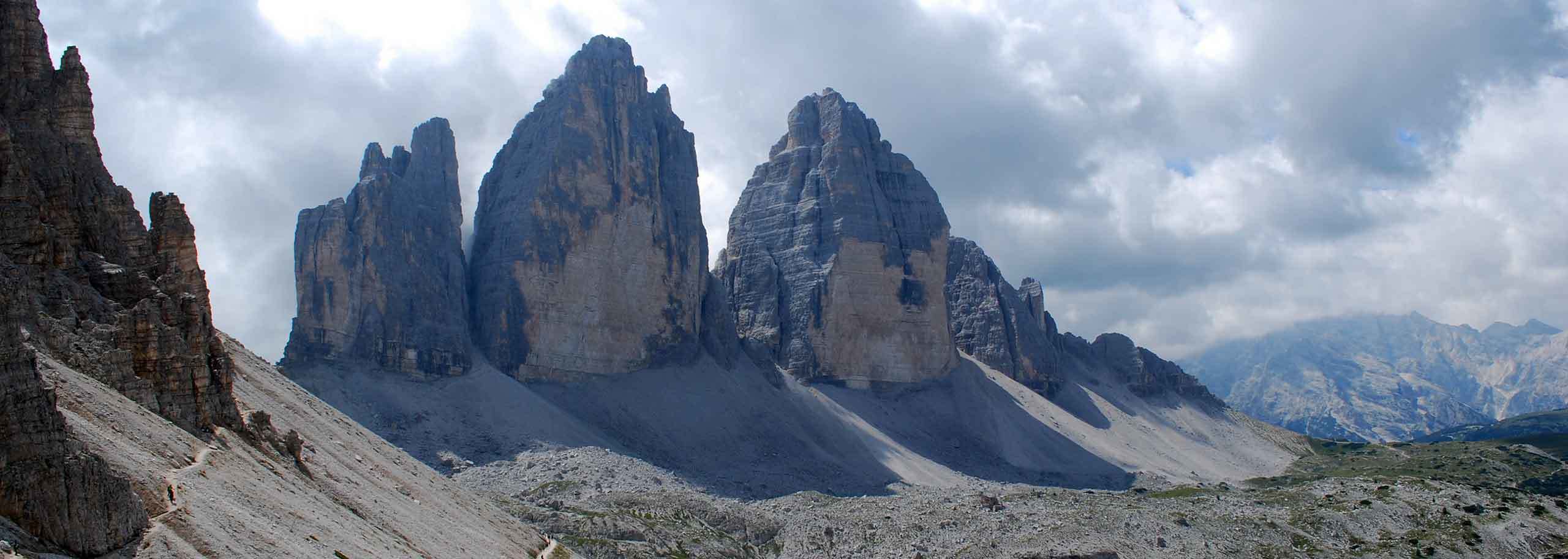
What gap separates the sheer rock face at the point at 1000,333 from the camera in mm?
187375

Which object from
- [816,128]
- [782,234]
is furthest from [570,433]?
[816,128]

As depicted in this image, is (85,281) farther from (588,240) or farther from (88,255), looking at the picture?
(588,240)

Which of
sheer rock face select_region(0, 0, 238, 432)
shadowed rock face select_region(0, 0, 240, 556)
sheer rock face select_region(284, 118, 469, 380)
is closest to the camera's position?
shadowed rock face select_region(0, 0, 240, 556)

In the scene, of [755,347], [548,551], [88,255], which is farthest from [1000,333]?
[88,255]

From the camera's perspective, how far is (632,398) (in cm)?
12850

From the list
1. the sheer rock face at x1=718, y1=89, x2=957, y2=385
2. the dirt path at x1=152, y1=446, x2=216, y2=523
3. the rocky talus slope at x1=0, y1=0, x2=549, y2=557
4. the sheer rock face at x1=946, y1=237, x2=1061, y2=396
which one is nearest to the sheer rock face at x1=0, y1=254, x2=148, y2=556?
the rocky talus slope at x1=0, y1=0, x2=549, y2=557

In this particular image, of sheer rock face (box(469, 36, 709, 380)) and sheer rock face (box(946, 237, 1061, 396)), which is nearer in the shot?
sheer rock face (box(469, 36, 709, 380))

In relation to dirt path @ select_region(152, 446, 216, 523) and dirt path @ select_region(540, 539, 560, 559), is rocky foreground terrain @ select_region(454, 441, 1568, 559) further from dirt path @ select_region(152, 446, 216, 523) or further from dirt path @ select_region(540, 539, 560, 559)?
dirt path @ select_region(152, 446, 216, 523)

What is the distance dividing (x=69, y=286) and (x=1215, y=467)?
154102 millimetres

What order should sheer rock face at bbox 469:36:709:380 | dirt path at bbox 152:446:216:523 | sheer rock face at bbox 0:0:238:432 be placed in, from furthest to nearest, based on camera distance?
sheer rock face at bbox 469:36:709:380 → sheer rock face at bbox 0:0:238:432 → dirt path at bbox 152:446:216:523

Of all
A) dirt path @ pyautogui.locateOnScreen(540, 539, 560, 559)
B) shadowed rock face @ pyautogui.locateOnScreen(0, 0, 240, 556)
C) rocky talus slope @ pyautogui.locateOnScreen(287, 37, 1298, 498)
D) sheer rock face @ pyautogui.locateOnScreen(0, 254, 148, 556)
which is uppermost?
rocky talus slope @ pyautogui.locateOnScreen(287, 37, 1298, 498)

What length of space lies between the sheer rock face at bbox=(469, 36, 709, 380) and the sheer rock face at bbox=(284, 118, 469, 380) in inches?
217

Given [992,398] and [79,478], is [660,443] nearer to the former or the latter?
[992,398]

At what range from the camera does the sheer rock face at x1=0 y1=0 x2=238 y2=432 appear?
123 ft
